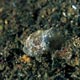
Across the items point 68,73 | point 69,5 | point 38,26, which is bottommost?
point 68,73

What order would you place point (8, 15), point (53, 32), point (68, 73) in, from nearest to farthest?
point (68, 73), point (53, 32), point (8, 15)

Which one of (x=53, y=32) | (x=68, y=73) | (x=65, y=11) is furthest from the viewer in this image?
(x=65, y=11)

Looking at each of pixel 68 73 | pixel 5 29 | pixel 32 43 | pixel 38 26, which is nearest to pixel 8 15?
pixel 5 29

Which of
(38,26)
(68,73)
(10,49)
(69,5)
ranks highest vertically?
(69,5)

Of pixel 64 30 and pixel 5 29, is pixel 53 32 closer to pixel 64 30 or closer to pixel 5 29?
pixel 64 30

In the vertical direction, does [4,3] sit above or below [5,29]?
above

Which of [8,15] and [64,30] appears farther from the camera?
[8,15]

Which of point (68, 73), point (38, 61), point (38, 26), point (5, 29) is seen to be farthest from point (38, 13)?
point (68, 73)

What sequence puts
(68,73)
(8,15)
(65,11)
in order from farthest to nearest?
(8,15)
(65,11)
(68,73)

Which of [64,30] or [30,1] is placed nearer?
[64,30]
